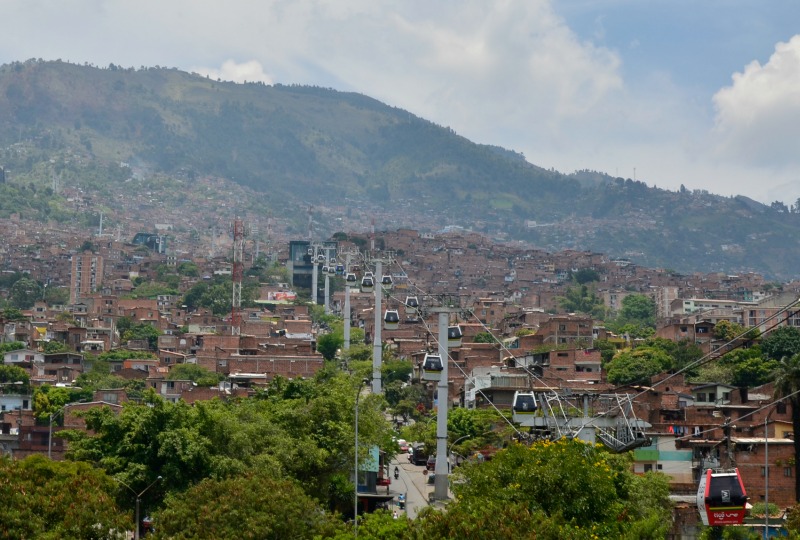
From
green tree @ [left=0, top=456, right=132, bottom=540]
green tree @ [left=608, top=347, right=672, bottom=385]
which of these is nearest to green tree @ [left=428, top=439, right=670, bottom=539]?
green tree @ [left=0, top=456, right=132, bottom=540]

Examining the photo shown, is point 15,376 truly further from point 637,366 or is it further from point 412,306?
point 412,306

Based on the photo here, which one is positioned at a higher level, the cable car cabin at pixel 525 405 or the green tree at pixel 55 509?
the cable car cabin at pixel 525 405

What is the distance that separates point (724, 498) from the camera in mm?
34344

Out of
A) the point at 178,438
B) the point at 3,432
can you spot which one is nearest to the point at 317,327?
the point at 3,432

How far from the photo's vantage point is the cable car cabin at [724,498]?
112 ft

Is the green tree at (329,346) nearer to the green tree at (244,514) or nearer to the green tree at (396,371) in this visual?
the green tree at (396,371)

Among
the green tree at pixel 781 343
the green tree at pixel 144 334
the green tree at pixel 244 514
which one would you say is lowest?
the green tree at pixel 244 514

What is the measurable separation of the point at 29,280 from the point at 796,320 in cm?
9931

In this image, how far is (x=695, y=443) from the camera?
61.2 meters

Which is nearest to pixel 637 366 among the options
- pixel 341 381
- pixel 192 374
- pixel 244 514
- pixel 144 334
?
pixel 192 374

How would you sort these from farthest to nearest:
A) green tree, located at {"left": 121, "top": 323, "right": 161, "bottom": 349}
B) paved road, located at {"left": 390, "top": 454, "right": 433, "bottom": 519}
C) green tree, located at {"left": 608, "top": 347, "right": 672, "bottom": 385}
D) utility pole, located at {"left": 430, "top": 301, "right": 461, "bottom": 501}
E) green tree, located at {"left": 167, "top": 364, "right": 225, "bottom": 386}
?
green tree, located at {"left": 121, "top": 323, "right": 161, "bottom": 349}, green tree, located at {"left": 167, "top": 364, "right": 225, "bottom": 386}, green tree, located at {"left": 608, "top": 347, "right": 672, "bottom": 385}, paved road, located at {"left": 390, "top": 454, "right": 433, "bottom": 519}, utility pole, located at {"left": 430, "top": 301, "right": 461, "bottom": 501}

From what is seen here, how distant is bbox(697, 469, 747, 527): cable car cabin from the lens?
34281mm

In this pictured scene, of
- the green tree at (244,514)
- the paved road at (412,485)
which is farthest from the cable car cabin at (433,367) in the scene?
the green tree at (244,514)

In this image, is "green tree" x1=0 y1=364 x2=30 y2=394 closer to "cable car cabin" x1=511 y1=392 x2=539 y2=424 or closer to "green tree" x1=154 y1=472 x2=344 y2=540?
"cable car cabin" x1=511 y1=392 x2=539 y2=424
